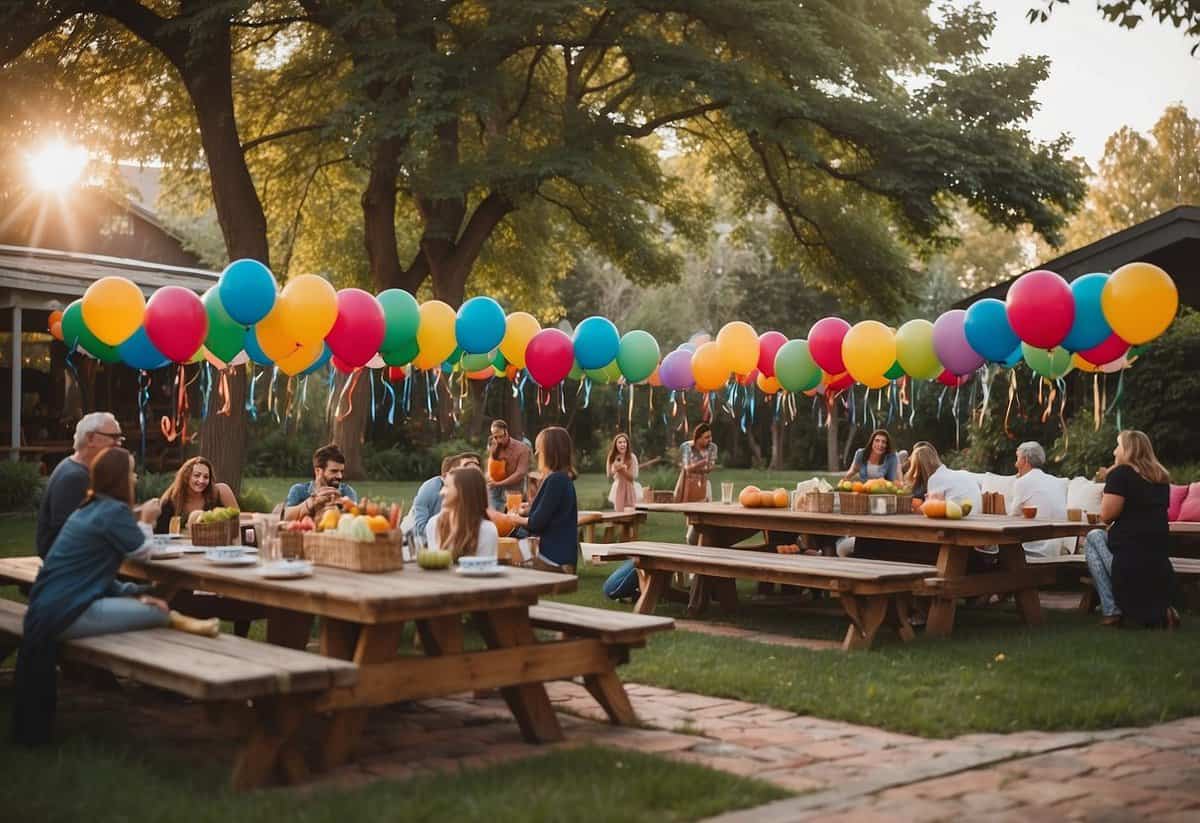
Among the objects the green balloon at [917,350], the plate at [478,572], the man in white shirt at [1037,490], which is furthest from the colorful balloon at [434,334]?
the plate at [478,572]

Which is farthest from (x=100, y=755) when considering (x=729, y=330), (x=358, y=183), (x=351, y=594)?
(x=358, y=183)

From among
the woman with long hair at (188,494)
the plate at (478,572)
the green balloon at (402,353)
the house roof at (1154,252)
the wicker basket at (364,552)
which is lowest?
the plate at (478,572)

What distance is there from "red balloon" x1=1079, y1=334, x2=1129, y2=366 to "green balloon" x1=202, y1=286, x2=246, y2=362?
23.2 feet

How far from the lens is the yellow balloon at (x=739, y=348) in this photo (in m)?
12.8

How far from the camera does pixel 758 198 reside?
77.7 ft

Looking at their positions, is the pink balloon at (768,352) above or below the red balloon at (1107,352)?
above

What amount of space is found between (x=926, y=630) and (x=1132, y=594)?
5.49 feet

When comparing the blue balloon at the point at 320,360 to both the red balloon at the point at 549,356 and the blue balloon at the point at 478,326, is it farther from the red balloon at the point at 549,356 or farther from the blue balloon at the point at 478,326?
the red balloon at the point at 549,356

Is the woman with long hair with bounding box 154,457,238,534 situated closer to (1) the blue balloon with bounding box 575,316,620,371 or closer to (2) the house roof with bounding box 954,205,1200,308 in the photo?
(1) the blue balloon with bounding box 575,316,620,371

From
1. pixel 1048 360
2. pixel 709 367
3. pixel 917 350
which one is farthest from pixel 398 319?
pixel 1048 360

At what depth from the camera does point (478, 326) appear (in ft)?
38.6

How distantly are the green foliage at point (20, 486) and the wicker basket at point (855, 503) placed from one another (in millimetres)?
12271

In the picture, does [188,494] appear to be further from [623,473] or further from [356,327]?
[623,473]

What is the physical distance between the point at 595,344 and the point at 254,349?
3506 millimetres
